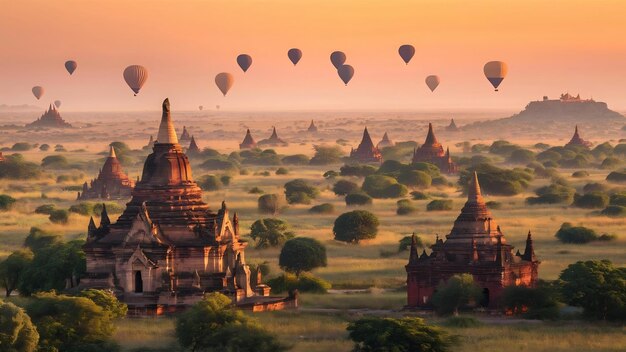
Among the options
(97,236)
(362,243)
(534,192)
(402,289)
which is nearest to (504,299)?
(402,289)

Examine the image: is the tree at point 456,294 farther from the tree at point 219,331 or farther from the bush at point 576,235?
the bush at point 576,235

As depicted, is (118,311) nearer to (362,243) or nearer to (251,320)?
(251,320)

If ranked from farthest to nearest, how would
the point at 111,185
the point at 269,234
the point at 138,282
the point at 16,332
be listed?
the point at 111,185
the point at 269,234
the point at 138,282
the point at 16,332

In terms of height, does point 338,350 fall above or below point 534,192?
below

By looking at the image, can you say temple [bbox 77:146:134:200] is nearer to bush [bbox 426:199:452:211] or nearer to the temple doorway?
bush [bbox 426:199:452:211]

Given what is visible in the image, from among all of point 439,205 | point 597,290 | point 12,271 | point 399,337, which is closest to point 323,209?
point 439,205

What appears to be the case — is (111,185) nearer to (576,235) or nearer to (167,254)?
(576,235)
